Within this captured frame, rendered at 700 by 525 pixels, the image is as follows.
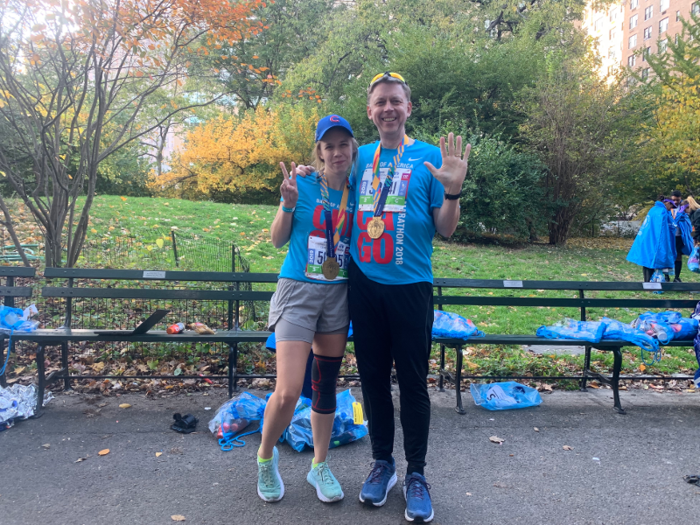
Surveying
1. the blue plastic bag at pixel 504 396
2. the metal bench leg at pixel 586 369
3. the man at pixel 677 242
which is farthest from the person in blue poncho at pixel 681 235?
the blue plastic bag at pixel 504 396

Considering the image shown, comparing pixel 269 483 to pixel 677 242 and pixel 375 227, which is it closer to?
pixel 375 227

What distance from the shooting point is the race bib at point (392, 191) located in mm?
2463

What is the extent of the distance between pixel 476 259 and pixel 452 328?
307 inches

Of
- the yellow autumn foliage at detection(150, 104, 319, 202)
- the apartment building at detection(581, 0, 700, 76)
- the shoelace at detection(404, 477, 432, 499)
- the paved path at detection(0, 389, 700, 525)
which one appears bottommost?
the paved path at detection(0, 389, 700, 525)

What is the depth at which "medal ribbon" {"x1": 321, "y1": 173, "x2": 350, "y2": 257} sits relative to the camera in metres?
2.54

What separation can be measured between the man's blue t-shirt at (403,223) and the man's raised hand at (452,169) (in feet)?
0.42

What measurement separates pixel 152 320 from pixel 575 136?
14.1m

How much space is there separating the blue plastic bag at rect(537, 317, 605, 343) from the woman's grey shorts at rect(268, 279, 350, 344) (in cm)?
249

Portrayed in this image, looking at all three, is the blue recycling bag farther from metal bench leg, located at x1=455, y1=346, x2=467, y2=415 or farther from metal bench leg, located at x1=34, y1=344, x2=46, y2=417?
metal bench leg, located at x1=34, y1=344, x2=46, y2=417

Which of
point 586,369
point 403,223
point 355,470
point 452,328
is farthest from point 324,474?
point 586,369

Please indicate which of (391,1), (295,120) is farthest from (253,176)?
(391,1)

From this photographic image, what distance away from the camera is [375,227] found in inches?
97.5

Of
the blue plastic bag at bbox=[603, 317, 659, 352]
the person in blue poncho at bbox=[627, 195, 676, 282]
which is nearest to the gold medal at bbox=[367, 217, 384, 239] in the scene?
the blue plastic bag at bbox=[603, 317, 659, 352]

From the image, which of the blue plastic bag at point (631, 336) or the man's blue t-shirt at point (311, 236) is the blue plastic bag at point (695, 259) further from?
the man's blue t-shirt at point (311, 236)
